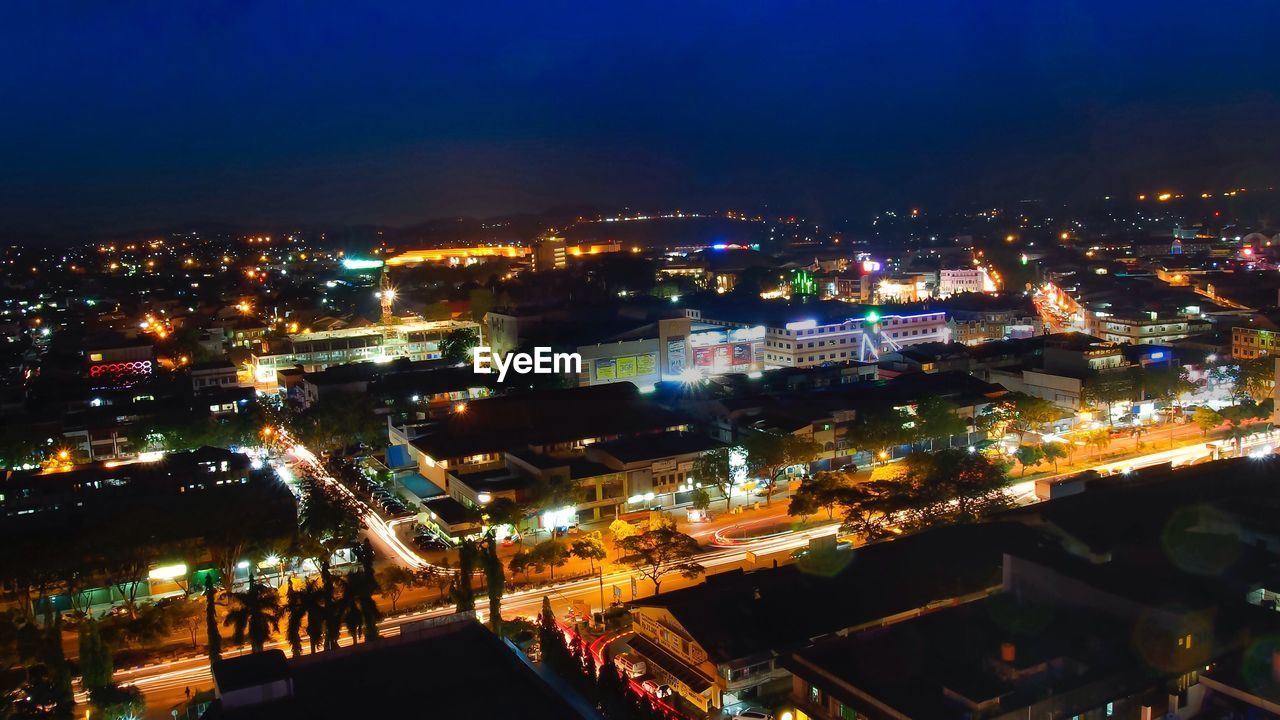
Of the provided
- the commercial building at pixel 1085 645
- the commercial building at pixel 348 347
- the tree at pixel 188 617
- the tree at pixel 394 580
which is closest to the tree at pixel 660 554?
the tree at pixel 394 580

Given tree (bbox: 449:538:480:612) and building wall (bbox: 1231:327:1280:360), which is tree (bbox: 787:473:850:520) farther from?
building wall (bbox: 1231:327:1280:360)

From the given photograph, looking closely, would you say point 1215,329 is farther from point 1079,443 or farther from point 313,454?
A: point 313,454

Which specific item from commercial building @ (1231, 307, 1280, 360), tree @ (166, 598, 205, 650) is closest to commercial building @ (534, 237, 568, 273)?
commercial building @ (1231, 307, 1280, 360)

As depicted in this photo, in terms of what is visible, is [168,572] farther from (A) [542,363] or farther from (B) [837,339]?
(B) [837,339]

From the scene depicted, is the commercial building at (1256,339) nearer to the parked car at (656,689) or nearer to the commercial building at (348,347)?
the parked car at (656,689)

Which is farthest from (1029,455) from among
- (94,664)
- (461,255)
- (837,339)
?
(461,255)

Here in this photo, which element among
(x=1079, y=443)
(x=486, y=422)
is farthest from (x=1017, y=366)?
(x=486, y=422)
